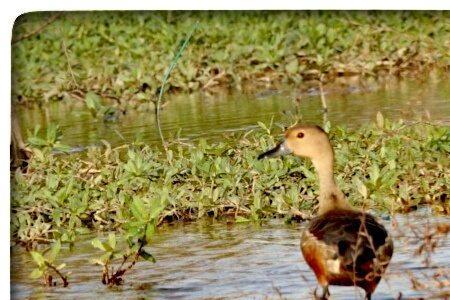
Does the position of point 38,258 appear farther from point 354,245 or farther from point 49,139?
point 49,139

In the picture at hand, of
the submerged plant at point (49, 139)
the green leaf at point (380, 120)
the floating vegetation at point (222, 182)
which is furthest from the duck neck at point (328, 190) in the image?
the submerged plant at point (49, 139)

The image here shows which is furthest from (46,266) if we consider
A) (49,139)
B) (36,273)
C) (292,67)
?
(292,67)

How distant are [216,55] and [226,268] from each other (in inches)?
166

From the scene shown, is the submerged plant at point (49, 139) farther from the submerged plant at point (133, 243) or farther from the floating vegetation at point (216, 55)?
the submerged plant at point (133, 243)

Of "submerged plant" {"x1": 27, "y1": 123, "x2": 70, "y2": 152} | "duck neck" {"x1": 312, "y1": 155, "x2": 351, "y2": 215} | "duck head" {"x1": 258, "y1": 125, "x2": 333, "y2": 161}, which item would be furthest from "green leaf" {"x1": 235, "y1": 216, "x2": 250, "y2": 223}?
"submerged plant" {"x1": 27, "y1": 123, "x2": 70, "y2": 152}

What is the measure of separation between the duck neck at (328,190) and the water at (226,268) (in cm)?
33

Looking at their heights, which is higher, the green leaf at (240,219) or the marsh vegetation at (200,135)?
the marsh vegetation at (200,135)

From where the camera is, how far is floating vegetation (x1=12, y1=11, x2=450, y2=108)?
9219 millimetres

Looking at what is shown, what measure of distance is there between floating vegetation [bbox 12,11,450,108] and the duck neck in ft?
7.40

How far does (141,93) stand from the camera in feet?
32.3

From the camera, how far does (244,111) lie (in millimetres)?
9906

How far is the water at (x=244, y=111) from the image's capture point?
9.48m
